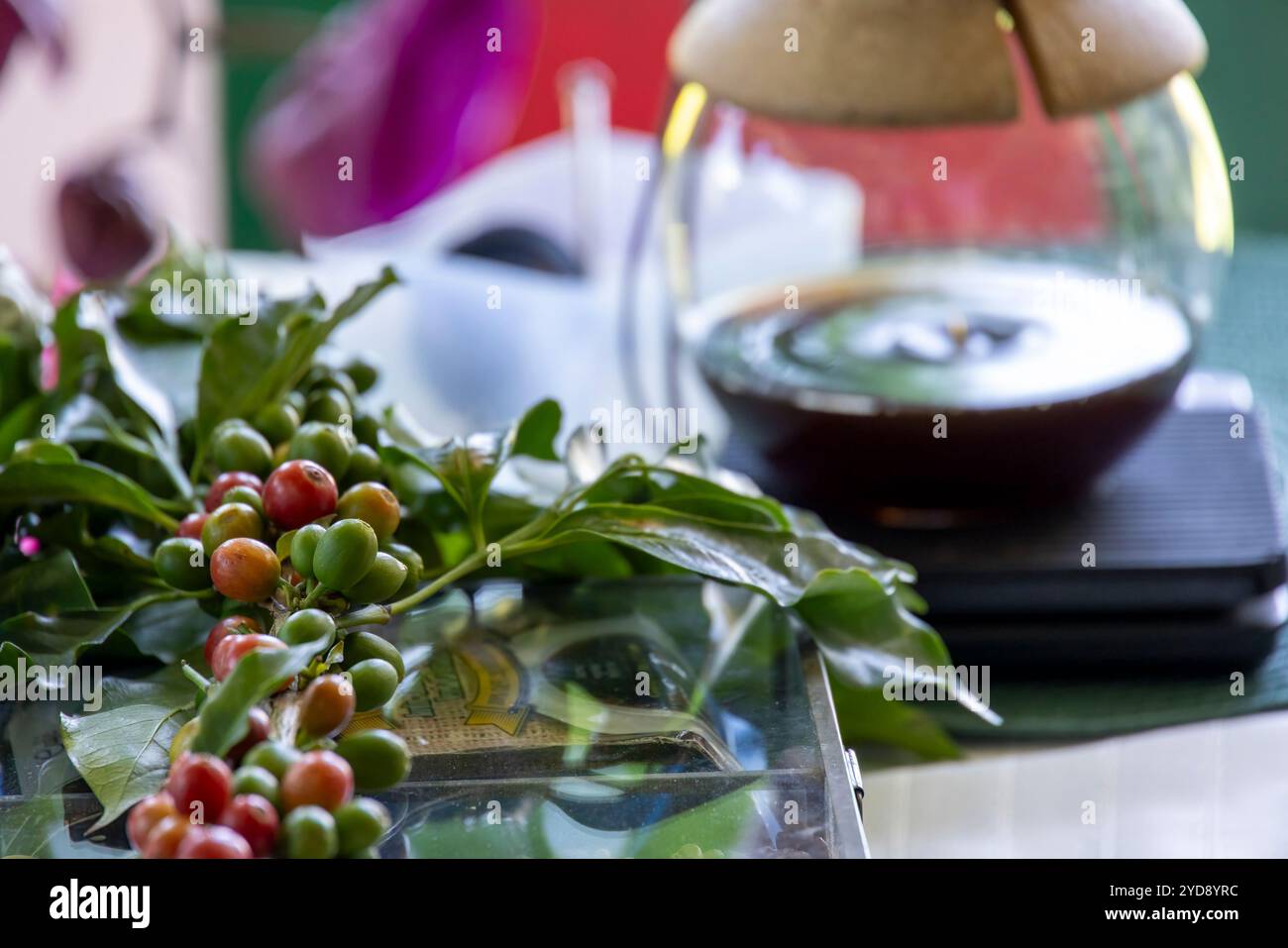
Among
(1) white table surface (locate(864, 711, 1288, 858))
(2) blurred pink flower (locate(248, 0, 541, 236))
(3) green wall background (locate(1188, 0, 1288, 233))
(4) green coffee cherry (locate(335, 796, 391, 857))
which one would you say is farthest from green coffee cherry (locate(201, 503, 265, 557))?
(3) green wall background (locate(1188, 0, 1288, 233))

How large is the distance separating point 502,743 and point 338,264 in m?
0.63

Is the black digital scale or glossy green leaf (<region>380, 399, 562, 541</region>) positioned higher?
glossy green leaf (<region>380, 399, 562, 541</region>)

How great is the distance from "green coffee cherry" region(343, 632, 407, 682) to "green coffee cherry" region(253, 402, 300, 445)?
112 millimetres

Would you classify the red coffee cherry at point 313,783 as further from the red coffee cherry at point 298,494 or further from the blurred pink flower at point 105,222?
→ the blurred pink flower at point 105,222

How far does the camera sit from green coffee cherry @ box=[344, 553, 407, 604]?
35 centimetres

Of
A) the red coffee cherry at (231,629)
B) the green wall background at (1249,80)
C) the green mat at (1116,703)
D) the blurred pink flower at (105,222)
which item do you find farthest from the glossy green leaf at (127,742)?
the green wall background at (1249,80)

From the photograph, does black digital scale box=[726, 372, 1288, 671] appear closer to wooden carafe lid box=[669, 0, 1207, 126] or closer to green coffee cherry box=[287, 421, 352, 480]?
wooden carafe lid box=[669, 0, 1207, 126]

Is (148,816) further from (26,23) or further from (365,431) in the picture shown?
(26,23)

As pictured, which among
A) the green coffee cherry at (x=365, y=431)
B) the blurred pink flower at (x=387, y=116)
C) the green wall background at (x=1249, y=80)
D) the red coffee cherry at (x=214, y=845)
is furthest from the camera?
the green wall background at (x=1249, y=80)

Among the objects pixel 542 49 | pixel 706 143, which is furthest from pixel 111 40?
pixel 706 143

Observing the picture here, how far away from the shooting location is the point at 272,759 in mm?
279

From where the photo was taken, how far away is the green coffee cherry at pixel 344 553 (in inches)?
13.2

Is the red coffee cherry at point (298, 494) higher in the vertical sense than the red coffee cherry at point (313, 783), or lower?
higher
